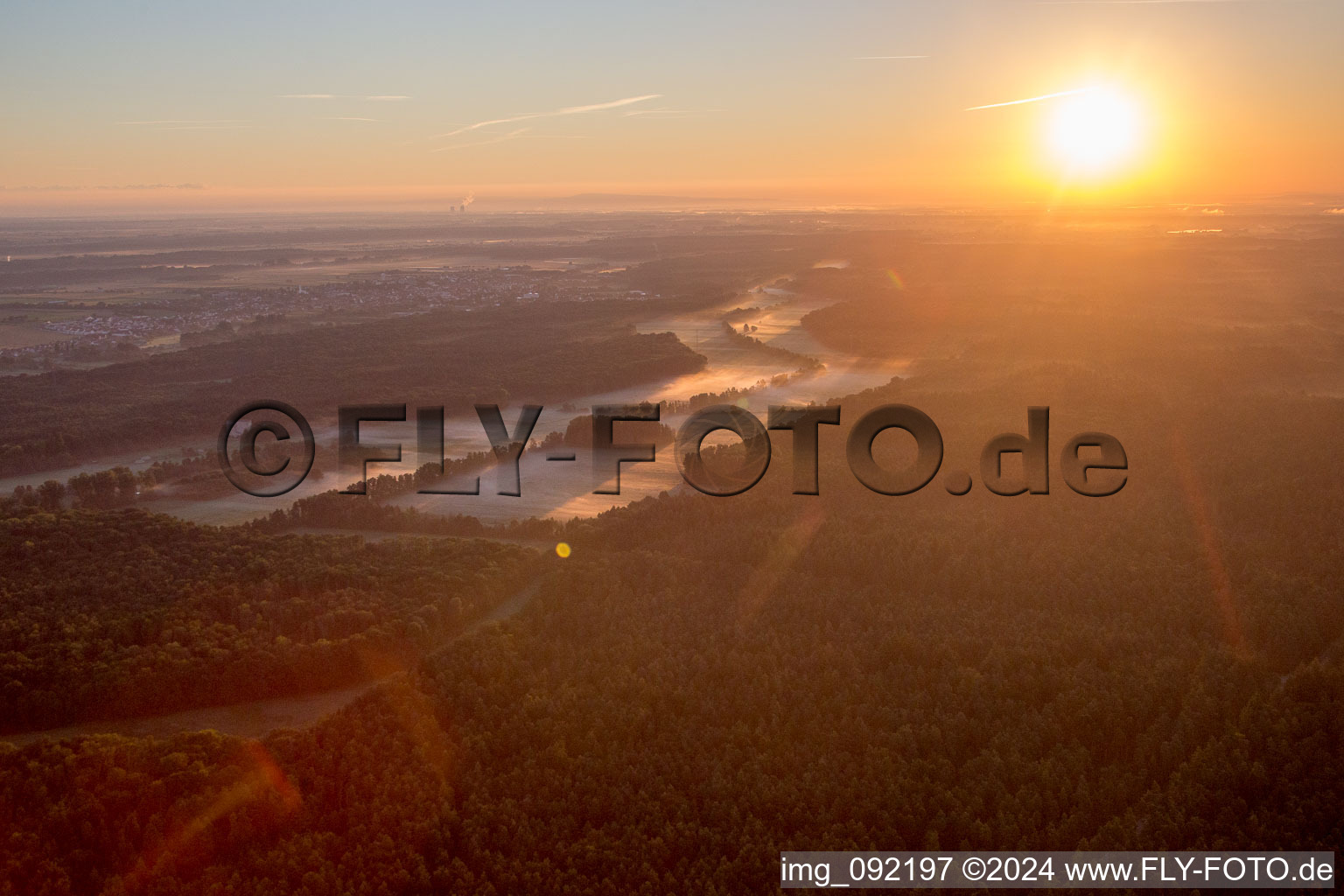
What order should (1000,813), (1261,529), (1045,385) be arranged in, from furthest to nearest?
(1045,385), (1261,529), (1000,813)

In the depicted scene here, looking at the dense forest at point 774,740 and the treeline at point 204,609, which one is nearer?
the dense forest at point 774,740

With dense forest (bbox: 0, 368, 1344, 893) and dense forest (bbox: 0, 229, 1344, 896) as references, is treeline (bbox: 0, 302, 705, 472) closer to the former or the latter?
dense forest (bbox: 0, 229, 1344, 896)

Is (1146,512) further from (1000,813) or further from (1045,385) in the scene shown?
(1045,385)

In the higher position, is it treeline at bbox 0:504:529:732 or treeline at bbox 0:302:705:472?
treeline at bbox 0:302:705:472

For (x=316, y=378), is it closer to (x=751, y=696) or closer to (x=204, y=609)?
A: (x=204, y=609)

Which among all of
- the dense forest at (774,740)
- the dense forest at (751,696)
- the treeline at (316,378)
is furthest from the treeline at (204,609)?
the treeline at (316,378)

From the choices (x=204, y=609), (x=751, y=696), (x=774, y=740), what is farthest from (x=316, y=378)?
(x=774, y=740)

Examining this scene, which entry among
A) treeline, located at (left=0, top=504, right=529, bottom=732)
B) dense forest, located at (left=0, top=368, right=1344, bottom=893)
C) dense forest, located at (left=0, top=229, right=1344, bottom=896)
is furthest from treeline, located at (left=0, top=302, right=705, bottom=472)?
dense forest, located at (left=0, top=368, right=1344, bottom=893)

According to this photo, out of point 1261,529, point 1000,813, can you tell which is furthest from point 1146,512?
point 1000,813

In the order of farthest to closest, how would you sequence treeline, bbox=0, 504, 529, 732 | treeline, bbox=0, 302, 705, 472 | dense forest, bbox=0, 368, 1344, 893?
treeline, bbox=0, 302, 705, 472 → treeline, bbox=0, 504, 529, 732 → dense forest, bbox=0, 368, 1344, 893

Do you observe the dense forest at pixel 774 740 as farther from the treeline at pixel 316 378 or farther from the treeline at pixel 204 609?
the treeline at pixel 316 378

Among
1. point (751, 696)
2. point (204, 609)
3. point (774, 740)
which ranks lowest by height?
point (774, 740)
